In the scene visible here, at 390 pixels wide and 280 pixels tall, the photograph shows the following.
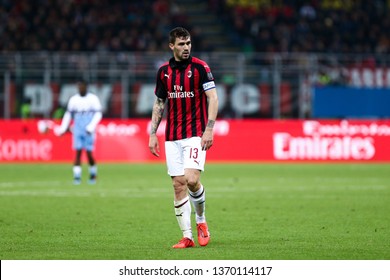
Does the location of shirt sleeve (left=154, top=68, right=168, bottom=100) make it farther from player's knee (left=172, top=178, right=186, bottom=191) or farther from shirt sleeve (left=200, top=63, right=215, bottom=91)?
player's knee (left=172, top=178, right=186, bottom=191)

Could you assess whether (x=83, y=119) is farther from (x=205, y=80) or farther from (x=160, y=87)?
(x=205, y=80)

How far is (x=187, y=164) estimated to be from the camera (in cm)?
1177

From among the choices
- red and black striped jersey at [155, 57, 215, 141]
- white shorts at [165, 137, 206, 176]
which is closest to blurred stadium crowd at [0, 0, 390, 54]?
red and black striped jersey at [155, 57, 215, 141]

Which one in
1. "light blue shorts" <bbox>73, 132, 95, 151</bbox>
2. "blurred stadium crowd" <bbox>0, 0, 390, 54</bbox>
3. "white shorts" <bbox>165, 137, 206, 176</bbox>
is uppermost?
"blurred stadium crowd" <bbox>0, 0, 390, 54</bbox>

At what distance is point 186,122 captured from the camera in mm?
11859

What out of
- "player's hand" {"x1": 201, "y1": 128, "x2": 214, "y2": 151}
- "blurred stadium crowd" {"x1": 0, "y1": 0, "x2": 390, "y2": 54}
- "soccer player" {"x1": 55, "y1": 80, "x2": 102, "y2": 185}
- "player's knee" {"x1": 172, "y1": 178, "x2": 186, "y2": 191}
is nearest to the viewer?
"player's hand" {"x1": 201, "y1": 128, "x2": 214, "y2": 151}

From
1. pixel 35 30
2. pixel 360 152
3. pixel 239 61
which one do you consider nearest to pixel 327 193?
pixel 360 152

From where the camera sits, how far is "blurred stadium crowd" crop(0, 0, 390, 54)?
125 ft

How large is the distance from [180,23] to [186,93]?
98.7 ft

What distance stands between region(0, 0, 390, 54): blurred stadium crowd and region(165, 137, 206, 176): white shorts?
1024 inches

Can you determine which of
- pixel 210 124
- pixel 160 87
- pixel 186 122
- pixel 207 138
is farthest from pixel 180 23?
pixel 207 138

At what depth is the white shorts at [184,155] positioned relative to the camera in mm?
11758

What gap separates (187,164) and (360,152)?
2111 cm

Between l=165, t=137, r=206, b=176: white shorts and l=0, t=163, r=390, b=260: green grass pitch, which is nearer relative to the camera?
l=0, t=163, r=390, b=260: green grass pitch
